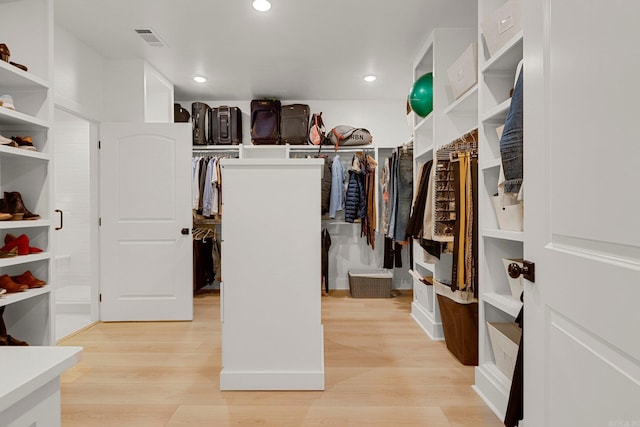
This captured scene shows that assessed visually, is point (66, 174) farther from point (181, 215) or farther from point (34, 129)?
point (34, 129)

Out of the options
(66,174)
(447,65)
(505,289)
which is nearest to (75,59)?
(66,174)

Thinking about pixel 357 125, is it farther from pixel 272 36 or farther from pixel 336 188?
pixel 272 36

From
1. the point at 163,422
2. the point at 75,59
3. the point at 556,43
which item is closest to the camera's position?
the point at 556,43

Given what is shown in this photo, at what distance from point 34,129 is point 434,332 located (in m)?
3.19

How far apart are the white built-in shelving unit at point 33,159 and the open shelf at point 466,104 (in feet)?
8.87

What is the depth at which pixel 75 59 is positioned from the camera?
9.78ft

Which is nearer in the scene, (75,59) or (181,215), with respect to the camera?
(75,59)

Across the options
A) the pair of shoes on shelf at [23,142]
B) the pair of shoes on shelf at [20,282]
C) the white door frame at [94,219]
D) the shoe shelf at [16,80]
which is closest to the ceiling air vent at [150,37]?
the white door frame at [94,219]

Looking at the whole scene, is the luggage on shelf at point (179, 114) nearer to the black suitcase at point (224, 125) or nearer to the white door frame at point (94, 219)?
the black suitcase at point (224, 125)

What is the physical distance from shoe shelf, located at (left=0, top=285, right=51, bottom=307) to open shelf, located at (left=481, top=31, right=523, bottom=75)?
2.90 metres

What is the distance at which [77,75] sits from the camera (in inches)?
118

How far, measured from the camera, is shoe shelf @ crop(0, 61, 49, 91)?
1873 millimetres

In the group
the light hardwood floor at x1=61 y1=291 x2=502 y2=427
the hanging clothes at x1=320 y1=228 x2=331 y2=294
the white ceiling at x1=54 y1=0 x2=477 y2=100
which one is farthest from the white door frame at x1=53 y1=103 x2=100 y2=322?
the hanging clothes at x1=320 y1=228 x2=331 y2=294

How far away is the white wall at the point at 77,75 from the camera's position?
278 centimetres
